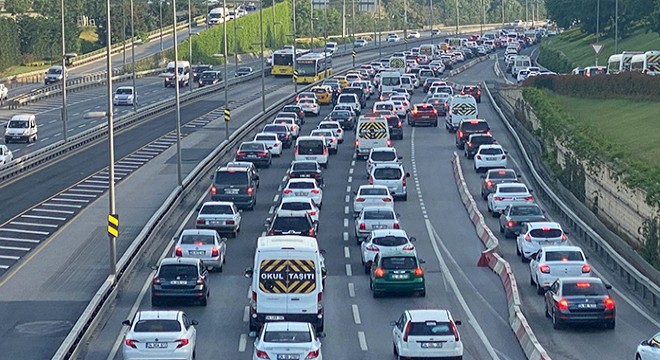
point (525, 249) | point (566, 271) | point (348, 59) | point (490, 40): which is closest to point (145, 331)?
point (566, 271)

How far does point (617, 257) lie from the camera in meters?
46.7

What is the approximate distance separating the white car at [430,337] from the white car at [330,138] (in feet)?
139

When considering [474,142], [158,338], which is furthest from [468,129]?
[158,338]

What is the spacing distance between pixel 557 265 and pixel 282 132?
3801cm

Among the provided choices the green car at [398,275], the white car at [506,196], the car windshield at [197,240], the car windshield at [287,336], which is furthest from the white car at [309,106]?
the car windshield at [287,336]

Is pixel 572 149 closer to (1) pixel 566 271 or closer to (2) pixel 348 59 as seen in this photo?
(1) pixel 566 271

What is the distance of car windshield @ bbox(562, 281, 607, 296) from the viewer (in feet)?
124

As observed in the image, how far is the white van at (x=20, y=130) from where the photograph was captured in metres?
81.6

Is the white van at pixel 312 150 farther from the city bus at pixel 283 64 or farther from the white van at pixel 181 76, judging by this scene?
the city bus at pixel 283 64

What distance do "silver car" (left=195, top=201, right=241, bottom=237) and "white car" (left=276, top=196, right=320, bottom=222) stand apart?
1.82 meters

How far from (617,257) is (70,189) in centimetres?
2697

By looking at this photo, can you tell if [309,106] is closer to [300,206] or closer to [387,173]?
[387,173]

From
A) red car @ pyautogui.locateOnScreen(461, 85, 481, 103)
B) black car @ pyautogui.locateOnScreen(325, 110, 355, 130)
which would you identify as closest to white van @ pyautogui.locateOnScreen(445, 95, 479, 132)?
black car @ pyautogui.locateOnScreen(325, 110, 355, 130)

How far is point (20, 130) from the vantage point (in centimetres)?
8169
